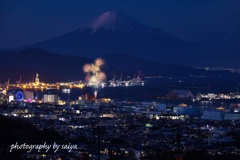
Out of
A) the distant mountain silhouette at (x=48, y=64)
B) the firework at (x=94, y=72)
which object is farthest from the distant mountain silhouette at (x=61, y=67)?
the firework at (x=94, y=72)

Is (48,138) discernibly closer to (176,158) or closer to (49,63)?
(176,158)

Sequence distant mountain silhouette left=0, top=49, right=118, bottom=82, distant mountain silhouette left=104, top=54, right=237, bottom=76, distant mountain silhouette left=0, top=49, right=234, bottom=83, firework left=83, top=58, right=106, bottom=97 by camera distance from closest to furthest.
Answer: distant mountain silhouette left=0, top=49, right=234, bottom=83
firework left=83, top=58, right=106, bottom=97
distant mountain silhouette left=0, top=49, right=118, bottom=82
distant mountain silhouette left=104, top=54, right=237, bottom=76

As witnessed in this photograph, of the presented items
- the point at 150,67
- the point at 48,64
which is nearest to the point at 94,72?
the point at 48,64

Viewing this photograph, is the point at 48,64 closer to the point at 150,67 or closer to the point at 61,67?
the point at 61,67

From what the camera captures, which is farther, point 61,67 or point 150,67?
point 150,67

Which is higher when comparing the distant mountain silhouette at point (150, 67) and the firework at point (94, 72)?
the distant mountain silhouette at point (150, 67)

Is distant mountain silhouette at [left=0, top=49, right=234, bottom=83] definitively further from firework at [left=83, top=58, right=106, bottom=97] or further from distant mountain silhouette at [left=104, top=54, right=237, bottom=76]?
firework at [left=83, top=58, right=106, bottom=97]

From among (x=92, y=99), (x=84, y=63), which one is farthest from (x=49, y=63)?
(x=92, y=99)

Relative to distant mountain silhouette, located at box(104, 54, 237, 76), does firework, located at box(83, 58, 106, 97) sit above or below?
below

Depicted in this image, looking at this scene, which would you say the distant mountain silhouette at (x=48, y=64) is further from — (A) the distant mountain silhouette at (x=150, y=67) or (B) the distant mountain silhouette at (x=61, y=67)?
(A) the distant mountain silhouette at (x=150, y=67)

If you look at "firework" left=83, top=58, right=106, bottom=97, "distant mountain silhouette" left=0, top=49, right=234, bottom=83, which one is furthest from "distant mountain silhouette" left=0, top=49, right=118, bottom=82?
"firework" left=83, top=58, right=106, bottom=97

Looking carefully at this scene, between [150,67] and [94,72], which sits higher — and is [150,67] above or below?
above
